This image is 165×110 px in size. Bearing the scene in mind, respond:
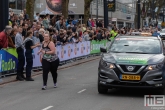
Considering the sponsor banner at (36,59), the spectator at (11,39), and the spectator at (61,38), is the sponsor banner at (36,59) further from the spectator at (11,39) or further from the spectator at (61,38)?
the spectator at (61,38)

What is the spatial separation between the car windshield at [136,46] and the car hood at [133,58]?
51cm

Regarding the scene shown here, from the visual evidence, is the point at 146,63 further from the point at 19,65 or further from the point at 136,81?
the point at 19,65

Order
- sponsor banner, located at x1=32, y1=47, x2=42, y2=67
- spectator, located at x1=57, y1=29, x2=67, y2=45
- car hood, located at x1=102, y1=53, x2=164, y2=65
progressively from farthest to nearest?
spectator, located at x1=57, y1=29, x2=67, y2=45, sponsor banner, located at x1=32, y1=47, x2=42, y2=67, car hood, located at x1=102, y1=53, x2=164, y2=65

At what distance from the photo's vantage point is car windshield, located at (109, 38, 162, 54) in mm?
13219

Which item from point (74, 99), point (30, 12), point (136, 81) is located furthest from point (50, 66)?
point (30, 12)

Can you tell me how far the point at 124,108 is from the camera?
10703mm

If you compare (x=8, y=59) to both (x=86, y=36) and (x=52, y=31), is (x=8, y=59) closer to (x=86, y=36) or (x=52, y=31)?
(x=52, y=31)

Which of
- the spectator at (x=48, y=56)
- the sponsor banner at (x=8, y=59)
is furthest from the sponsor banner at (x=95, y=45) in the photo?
the spectator at (x=48, y=56)

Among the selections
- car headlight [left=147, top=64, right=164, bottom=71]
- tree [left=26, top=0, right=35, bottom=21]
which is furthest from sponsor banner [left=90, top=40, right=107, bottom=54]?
car headlight [left=147, top=64, right=164, bottom=71]

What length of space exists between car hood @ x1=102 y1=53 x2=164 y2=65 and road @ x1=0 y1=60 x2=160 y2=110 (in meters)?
1.02

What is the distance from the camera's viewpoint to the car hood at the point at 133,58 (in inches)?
476

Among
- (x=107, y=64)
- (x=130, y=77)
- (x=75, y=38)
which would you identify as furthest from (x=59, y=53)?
(x=130, y=77)

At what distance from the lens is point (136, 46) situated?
1344cm

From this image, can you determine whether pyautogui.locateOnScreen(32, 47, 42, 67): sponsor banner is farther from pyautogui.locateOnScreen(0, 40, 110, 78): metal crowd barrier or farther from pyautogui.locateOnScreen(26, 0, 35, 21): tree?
pyautogui.locateOnScreen(26, 0, 35, 21): tree
